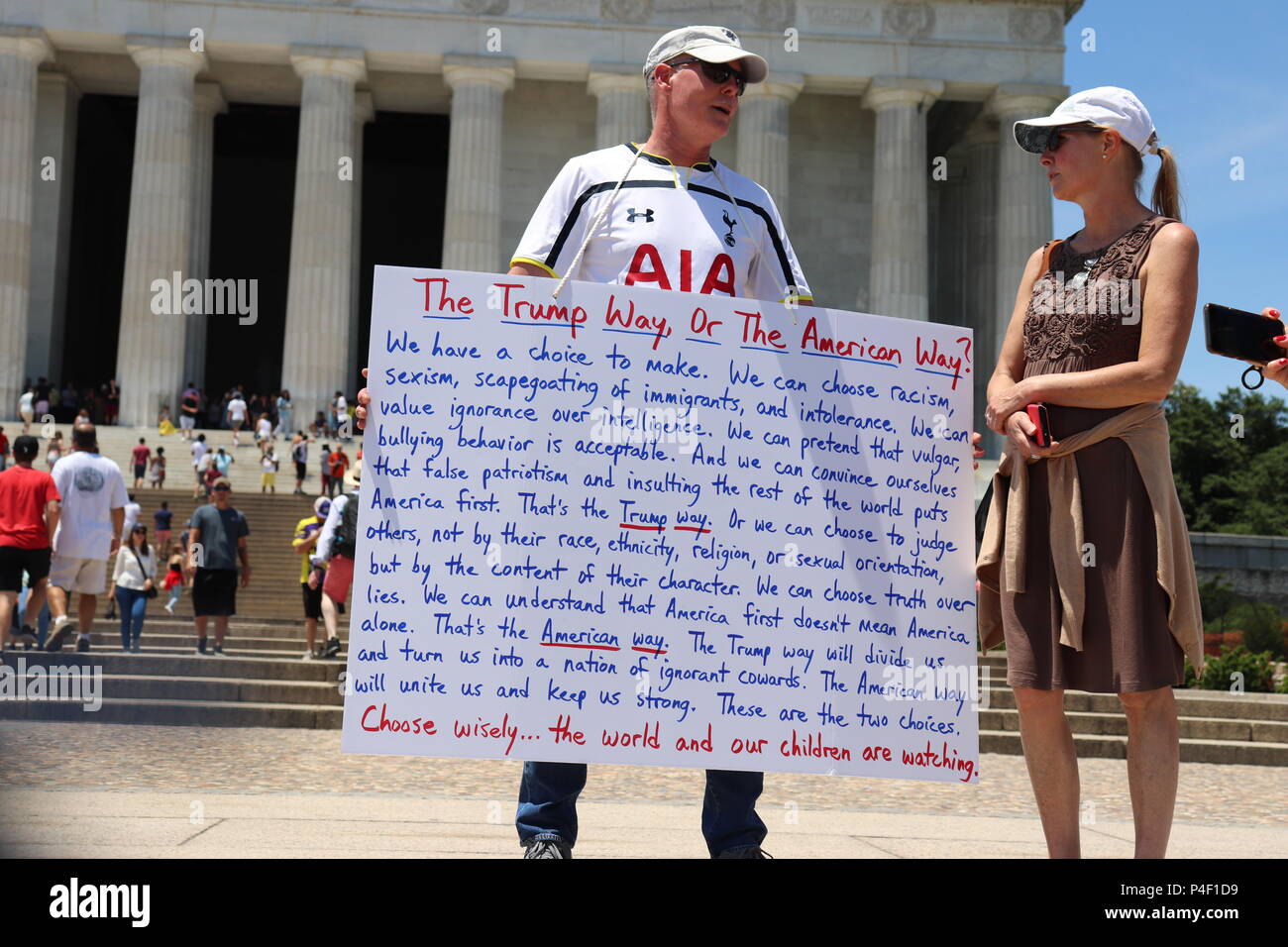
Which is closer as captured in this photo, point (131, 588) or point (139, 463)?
point (131, 588)

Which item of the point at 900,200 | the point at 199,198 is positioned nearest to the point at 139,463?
the point at 199,198

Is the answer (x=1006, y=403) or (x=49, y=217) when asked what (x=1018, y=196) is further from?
(x=1006, y=403)

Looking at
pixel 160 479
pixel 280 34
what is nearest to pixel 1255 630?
pixel 160 479

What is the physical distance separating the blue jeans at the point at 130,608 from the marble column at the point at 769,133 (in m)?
32.0

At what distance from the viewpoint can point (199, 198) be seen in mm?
47594

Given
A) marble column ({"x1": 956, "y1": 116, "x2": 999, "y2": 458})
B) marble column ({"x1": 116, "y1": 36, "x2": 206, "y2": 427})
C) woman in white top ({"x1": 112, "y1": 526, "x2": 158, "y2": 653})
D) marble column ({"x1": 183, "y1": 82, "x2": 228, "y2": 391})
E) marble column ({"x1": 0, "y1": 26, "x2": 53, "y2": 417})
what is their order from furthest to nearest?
marble column ({"x1": 956, "y1": 116, "x2": 999, "y2": 458})
marble column ({"x1": 183, "y1": 82, "x2": 228, "y2": 391})
marble column ({"x1": 116, "y1": 36, "x2": 206, "y2": 427})
marble column ({"x1": 0, "y1": 26, "x2": 53, "y2": 417})
woman in white top ({"x1": 112, "y1": 526, "x2": 158, "y2": 653})

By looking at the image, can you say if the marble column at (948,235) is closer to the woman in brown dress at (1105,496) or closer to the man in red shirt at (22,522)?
the man in red shirt at (22,522)

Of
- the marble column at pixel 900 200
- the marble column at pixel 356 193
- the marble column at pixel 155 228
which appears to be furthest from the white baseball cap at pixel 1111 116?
the marble column at pixel 356 193

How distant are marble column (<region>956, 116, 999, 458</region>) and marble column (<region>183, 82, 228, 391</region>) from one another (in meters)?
26.4

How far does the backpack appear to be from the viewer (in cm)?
1352

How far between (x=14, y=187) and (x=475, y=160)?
14.3 meters

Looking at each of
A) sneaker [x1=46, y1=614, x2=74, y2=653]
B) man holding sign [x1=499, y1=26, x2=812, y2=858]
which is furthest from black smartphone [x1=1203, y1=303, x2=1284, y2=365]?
sneaker [x1=46, y1=614, x2=74, y2=653]

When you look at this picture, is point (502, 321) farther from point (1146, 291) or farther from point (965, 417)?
point (1146, 291)

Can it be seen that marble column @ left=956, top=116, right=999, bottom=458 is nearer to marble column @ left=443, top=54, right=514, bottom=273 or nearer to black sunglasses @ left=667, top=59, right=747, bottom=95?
marble column @ left=443, top=54, right=514, bottom=273
